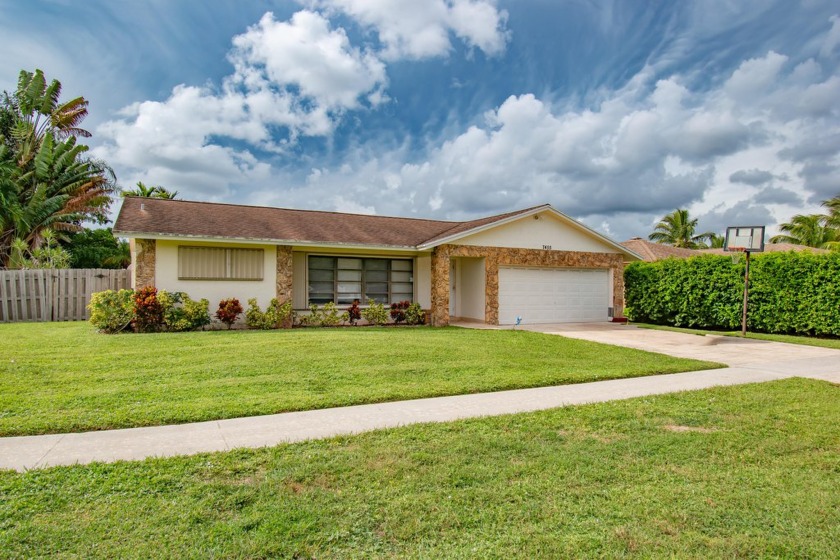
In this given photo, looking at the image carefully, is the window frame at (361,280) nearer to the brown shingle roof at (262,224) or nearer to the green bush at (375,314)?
the green bush at (375,314)

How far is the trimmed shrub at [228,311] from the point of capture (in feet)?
47.5

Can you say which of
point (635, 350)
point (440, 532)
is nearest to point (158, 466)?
point (440, 532)

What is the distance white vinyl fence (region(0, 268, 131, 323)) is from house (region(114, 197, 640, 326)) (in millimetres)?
3512

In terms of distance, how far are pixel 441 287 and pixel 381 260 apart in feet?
7.89

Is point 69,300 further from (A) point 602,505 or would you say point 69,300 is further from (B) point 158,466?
(A) point 602,505

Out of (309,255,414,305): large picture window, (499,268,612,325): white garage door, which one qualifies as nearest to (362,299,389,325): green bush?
(309,255,414,305): large picture window

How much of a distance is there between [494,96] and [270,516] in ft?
56.1

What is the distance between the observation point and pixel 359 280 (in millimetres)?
17391

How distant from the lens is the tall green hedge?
1498cm

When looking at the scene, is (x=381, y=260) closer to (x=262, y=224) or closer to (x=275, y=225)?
(x=275, y=225)

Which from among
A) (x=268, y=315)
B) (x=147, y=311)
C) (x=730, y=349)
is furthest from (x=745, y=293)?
(x=147, y=311)

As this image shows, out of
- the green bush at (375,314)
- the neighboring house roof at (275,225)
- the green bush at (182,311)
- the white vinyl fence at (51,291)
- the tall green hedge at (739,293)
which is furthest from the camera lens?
the white vinyl fence at (51,291)

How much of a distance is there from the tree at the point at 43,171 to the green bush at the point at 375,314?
19669 millimetres

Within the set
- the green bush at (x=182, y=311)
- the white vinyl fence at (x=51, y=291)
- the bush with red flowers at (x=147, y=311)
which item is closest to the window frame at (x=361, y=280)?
the green bush at (x=182, y=311)
